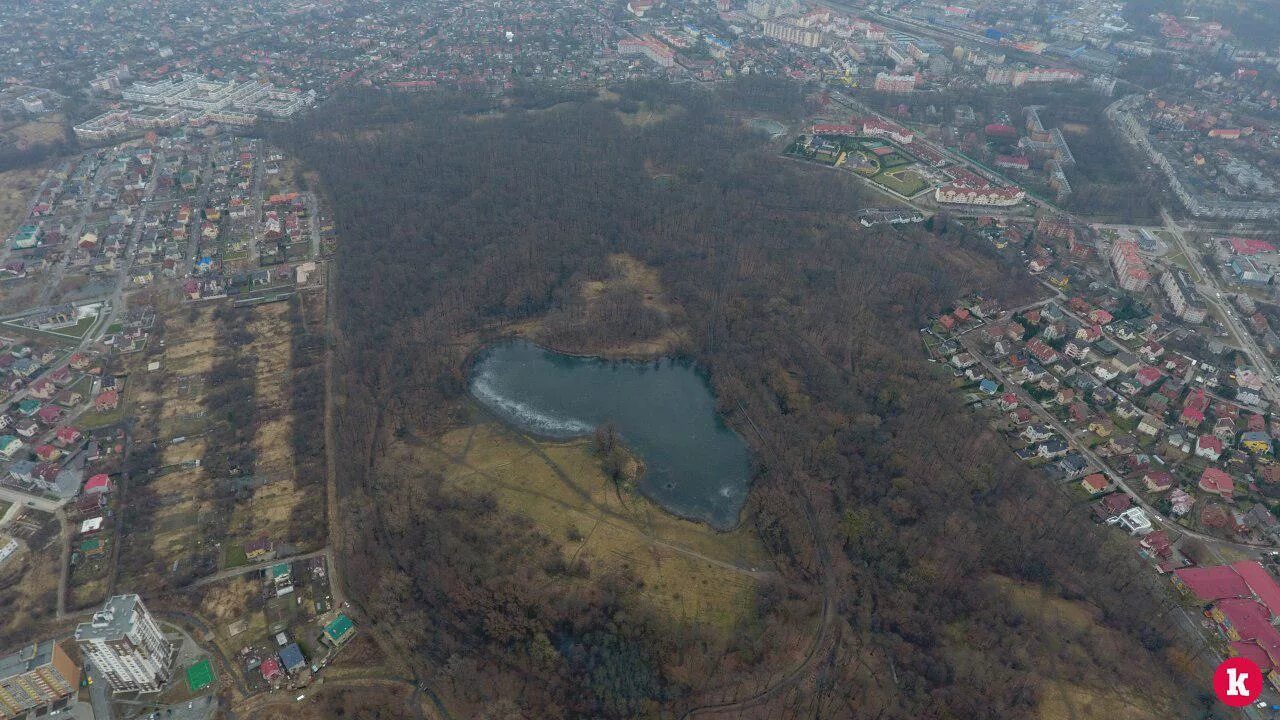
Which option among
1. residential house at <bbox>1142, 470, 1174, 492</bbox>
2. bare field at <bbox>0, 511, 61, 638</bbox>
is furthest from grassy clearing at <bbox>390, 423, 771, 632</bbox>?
residential house at <bbox>1142, 470, 1174, 492</bbox>

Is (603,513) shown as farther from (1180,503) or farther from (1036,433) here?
(1180,503)

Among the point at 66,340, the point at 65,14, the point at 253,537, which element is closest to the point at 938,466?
the point at 253,537

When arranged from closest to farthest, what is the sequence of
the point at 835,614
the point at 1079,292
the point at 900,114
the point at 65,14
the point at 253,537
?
1. the point at 835,614
2. the point at 253,537
3. the point at 1079,292
4. the point at 900,114
5. the point at 65,14

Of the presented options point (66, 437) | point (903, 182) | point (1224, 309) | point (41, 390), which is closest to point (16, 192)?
point (41, 390)

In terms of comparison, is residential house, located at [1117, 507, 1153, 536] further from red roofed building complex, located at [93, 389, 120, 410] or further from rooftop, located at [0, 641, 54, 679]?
red roofed building complex, located at [93, 389, 120, 410]

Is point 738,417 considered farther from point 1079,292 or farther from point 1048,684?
point 1079,292
